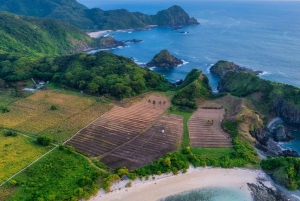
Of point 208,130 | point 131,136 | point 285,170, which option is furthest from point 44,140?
point 285,170

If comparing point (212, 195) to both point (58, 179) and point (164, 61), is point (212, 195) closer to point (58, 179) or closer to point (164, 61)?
point (58, 179)

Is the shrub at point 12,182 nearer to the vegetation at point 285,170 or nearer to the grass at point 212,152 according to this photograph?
the grass at point 212,152

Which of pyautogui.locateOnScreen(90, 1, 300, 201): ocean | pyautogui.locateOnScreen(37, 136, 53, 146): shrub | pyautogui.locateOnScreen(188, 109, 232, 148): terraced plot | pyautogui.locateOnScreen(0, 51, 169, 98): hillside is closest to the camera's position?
pyautogui.locateOnScreen(37, 136, 53, 146): shrub

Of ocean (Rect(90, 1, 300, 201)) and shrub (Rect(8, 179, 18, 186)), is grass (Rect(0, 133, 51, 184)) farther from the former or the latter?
ocean (Rect(90, 1, 300, 201))

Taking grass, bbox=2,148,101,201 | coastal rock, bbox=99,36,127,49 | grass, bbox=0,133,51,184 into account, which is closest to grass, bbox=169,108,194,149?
grass, bbox=2,148,101,201

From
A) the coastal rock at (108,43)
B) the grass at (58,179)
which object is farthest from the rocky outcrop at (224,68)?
the grass at (58,179)

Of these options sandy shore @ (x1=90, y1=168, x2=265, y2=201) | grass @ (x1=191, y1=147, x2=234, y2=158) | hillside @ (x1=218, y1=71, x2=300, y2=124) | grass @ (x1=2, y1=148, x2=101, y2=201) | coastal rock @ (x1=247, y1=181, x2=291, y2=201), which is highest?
hillside @ (x1=218, y1=71, x2=300, y2=124)

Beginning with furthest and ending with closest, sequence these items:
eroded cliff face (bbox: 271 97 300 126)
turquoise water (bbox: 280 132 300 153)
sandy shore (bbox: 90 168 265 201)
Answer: eroded cliff face (bbox: 271 97 300 126), turquoise water (bbox: 280 132 300 153), sandy shore (bbox: 90 168 265 201)
